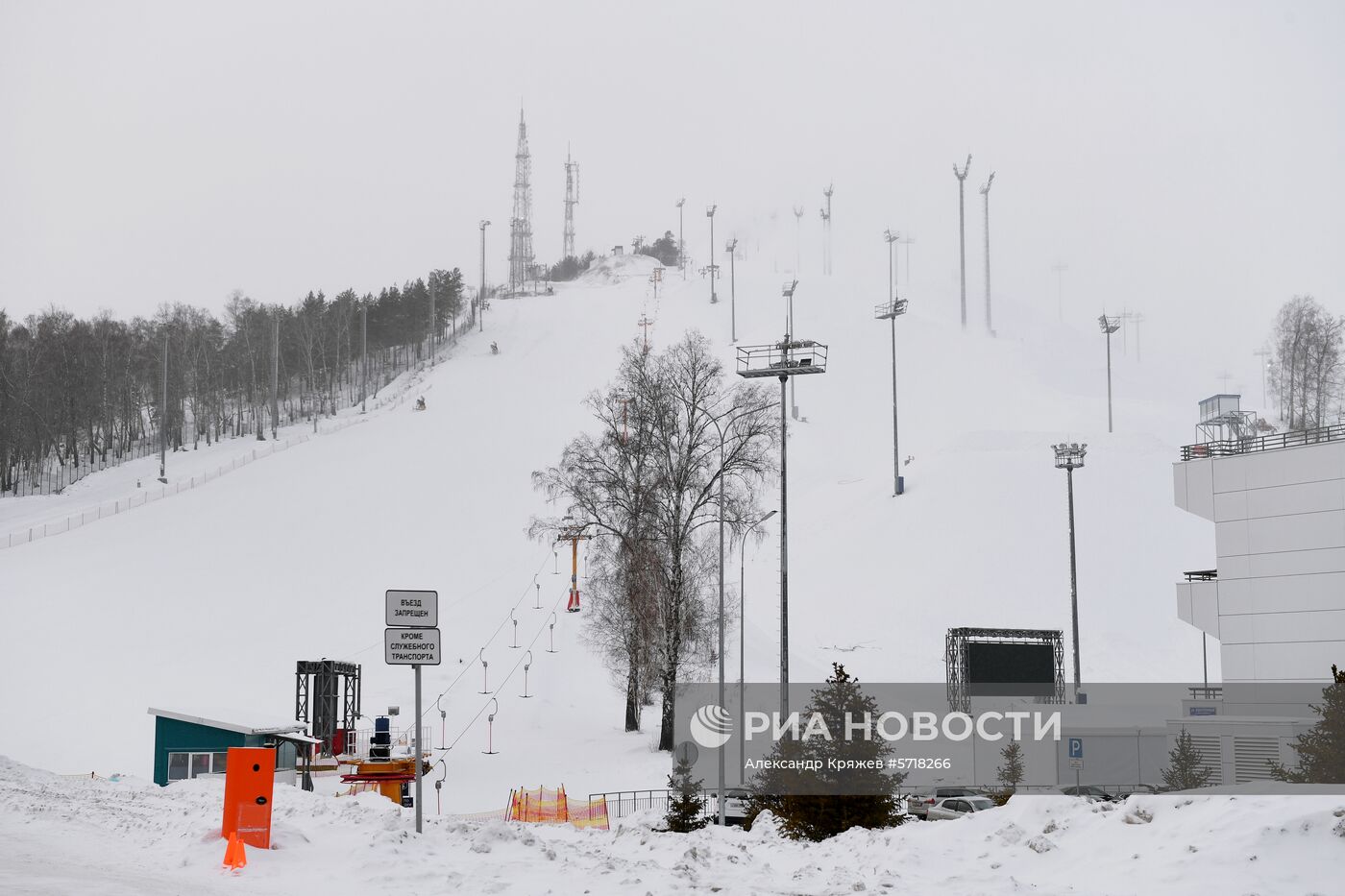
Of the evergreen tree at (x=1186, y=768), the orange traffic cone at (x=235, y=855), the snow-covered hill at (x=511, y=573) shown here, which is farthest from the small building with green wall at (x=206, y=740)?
the evergreen tree at (x=1186, y=768)

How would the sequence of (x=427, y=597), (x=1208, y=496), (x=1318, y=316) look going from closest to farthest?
(x=427, y=597)
(x=1208, y=496)
(x=1318, y=316)

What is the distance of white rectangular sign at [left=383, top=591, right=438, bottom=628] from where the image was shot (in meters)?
13.6

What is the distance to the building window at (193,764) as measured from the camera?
25266mm

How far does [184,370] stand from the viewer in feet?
315

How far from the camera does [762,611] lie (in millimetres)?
54469

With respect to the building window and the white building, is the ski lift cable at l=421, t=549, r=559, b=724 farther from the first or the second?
the white building

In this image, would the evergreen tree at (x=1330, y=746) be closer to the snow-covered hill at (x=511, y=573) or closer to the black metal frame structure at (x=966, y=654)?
the snow-covered hill at (x=511, y=573)

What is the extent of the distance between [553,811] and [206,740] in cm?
777

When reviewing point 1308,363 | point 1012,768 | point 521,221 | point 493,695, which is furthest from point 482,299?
point 1012,768

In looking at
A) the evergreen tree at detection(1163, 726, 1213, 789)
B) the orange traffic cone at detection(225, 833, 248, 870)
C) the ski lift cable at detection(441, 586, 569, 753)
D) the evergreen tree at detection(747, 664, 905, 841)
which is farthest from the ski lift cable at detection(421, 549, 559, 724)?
the orange traffic cone at detection(225, 833, 248, 870)

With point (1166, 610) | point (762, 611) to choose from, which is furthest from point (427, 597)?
point (1166, 610)

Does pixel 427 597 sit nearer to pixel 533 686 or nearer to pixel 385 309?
pixel 533 686

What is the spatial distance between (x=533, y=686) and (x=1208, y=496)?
74.8ft

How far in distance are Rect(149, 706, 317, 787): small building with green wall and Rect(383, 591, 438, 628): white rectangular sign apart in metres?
13.0
